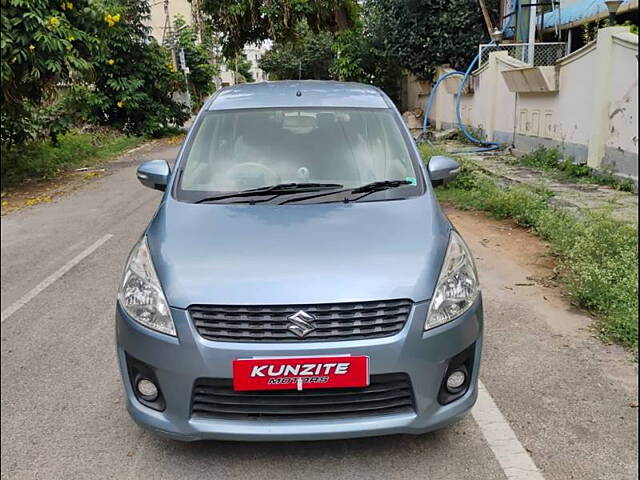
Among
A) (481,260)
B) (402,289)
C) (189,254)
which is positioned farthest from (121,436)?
(481,260)

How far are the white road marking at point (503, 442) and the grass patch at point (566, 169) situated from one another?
18.3ft

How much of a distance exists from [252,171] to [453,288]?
1.51 meters

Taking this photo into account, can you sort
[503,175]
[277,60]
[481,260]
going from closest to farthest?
1. [481,260]
2. [503,175]
3. [277,60]

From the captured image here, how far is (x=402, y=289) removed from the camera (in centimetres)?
252

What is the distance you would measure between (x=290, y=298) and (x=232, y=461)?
0.86 meters

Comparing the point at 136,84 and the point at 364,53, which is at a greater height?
the point at 364,53

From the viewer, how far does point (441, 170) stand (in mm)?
3748

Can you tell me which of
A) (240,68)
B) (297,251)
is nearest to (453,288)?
(297,251)

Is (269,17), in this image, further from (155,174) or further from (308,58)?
(155,174)

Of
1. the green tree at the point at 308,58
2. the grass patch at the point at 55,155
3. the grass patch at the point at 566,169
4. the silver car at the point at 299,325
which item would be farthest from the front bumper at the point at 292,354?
the green tree at the point at 308,58

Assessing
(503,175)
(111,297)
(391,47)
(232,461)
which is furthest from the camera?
(391,47)

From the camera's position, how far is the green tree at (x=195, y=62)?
72.5 feet

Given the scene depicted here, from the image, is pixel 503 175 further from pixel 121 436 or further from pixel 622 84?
pixel 121 436

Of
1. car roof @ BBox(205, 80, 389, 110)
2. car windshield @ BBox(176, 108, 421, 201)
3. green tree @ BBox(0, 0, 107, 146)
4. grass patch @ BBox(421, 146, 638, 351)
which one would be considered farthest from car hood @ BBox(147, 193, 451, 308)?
green tree @ BBox(0, 0, 107, 146)
